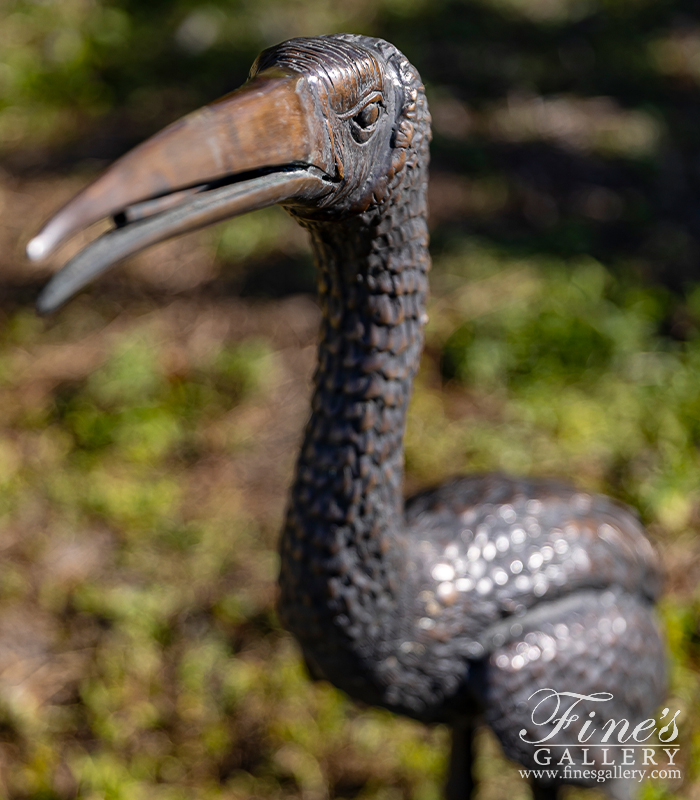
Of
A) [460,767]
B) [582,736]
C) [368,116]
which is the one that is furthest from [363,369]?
[460,767]

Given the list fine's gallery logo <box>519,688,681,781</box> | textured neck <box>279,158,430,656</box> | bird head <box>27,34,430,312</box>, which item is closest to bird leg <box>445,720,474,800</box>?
fine's gallery logo <box>519,688,681,781</box>

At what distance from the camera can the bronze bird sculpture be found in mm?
920

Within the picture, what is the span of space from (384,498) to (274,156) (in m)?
0.66

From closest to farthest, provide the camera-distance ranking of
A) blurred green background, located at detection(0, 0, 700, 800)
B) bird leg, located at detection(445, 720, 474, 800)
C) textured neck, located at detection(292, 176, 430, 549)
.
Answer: textured neck, located at detection(292, 176, 430, 549), bird leg, located at detection(445, 720, 474, 800), blurred green background, located at detection(0, 0, 700, 800)

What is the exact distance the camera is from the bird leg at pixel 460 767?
1.86 metres

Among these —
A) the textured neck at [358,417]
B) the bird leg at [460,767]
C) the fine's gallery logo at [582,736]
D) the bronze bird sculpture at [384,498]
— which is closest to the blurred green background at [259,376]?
the bird leg at [460,767]

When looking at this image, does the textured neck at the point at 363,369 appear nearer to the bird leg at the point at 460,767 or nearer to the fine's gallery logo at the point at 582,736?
the fine's gallery logo at the point at 582,736

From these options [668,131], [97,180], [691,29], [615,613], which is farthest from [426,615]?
[691,29]

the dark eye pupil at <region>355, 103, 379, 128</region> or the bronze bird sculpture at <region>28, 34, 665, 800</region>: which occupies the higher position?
the dark eye pupil at <region>355, 103, 379, 128</region>

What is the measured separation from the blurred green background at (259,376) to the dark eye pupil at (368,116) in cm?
177

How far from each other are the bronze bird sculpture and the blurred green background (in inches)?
32.3

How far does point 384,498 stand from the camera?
1.41m

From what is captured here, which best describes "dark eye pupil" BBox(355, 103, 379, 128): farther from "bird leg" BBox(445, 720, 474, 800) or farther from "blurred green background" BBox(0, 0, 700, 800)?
"blurred green background" BBox(0, 0, 700, 800)

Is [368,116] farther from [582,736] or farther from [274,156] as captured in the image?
[582,736]
